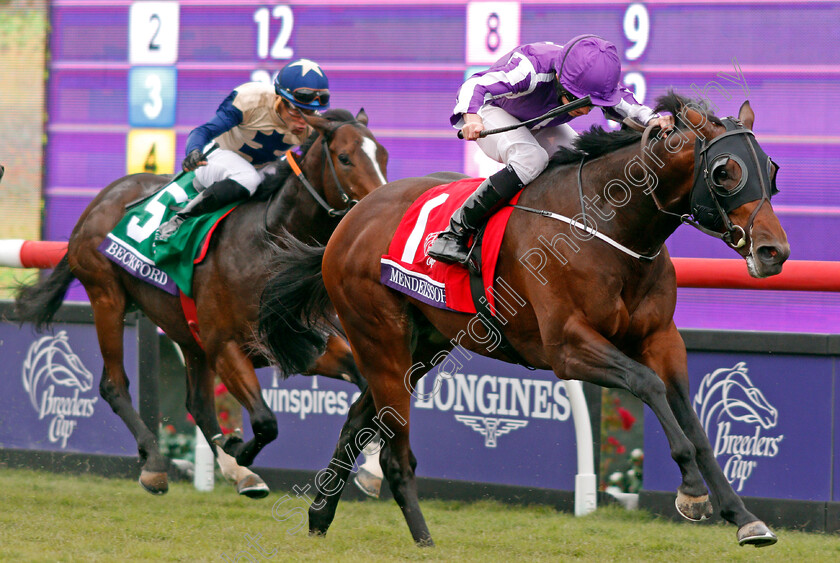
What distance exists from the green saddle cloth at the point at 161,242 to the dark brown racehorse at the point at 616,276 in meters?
1.02

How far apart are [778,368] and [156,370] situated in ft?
10.4

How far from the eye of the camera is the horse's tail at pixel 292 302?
443 centimetres

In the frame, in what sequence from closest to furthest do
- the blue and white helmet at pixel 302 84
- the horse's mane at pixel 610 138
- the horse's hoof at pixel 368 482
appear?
the horse's mane at pixel 610 138
the horse's hoof at pixel 368 482
the blue and white helmet at pixel 302 84

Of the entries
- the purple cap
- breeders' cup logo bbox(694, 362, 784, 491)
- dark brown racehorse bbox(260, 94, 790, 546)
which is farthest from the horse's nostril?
breeders' cup logo bbox(694, 362, 784, 491)

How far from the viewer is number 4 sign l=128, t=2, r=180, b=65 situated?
26.5ft

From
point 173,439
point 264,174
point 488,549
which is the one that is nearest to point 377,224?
point 264,174

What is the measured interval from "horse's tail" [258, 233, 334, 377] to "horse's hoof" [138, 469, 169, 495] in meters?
0.83

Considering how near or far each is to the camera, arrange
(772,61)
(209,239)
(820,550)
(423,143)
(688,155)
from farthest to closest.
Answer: (423,143), (772,61), (209,239), (820,550), (688,155)

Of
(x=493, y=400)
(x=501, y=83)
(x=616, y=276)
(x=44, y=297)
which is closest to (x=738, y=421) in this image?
(x=493, y=400)

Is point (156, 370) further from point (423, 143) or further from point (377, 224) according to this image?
point (423, 143)

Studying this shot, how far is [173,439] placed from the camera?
230 inches

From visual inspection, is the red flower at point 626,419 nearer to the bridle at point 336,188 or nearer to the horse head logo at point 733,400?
the horse head logo at point 733,400

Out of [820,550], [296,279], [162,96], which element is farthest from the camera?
[162,96]

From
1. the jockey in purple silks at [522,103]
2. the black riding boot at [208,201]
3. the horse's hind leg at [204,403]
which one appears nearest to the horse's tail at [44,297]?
the horse's hind leg at [204,403]
